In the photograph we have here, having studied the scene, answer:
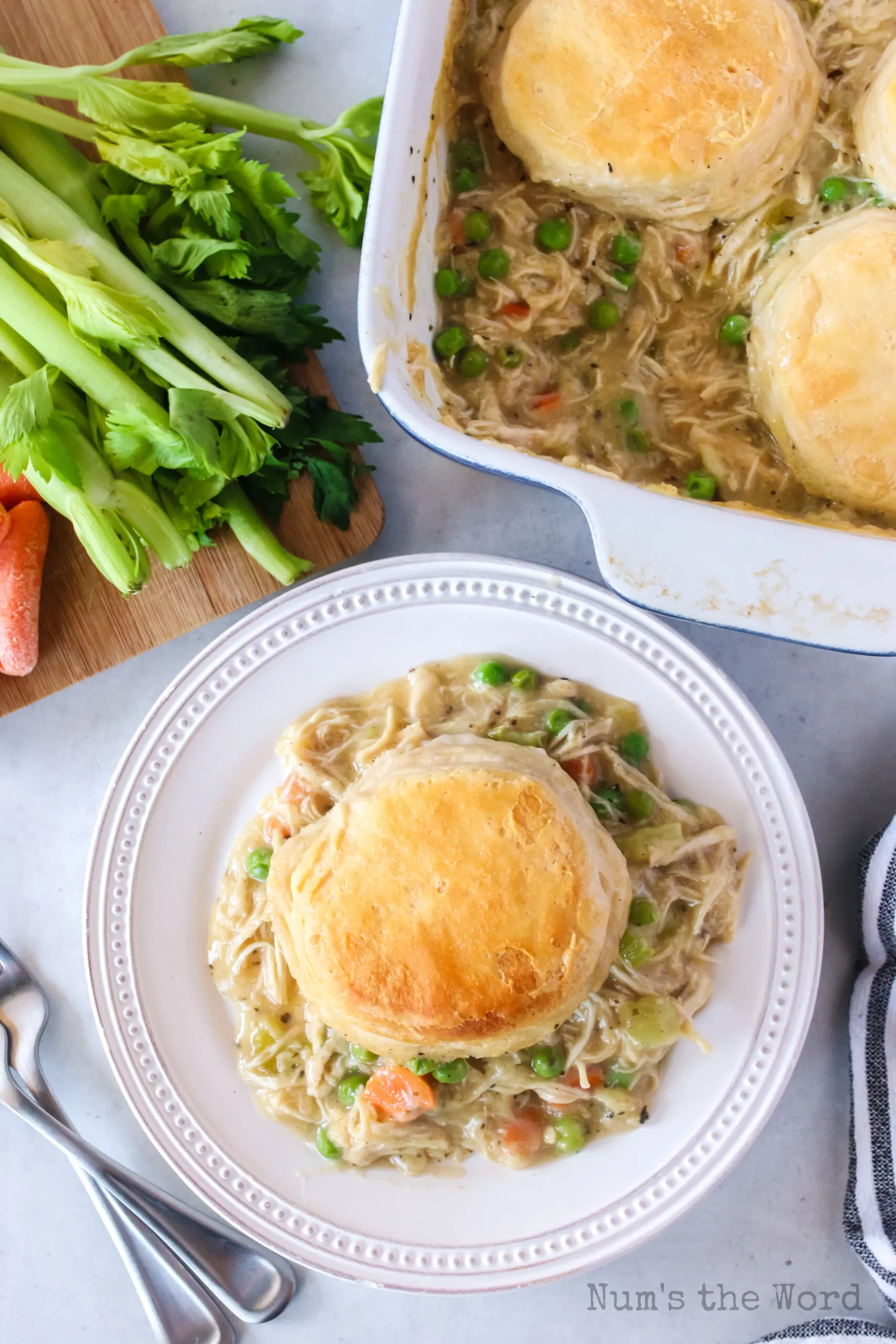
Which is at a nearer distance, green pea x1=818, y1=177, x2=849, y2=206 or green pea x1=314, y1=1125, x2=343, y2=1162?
green pea x1=818, y1=177, x2=849, y2=206

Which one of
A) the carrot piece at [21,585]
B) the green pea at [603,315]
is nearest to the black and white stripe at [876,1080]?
the green pea at [603,315]

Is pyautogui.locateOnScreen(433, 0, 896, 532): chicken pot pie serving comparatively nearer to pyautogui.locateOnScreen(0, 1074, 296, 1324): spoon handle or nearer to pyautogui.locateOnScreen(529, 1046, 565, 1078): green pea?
pyautogui.locateOnScreen(529, 1046, 565, 1078): green pea

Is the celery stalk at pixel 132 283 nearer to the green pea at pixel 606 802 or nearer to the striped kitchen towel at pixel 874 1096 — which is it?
the green pea at pixel 606 802

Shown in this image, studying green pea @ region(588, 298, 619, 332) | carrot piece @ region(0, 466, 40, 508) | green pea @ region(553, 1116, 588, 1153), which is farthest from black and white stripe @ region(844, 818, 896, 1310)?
carrot piece @ region(0, 466, 40, 508)

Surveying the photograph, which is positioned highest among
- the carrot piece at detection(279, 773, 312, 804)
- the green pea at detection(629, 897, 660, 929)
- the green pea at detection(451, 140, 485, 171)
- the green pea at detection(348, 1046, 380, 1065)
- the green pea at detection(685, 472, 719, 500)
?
the green pea at detection(451, 140, 485, 171)

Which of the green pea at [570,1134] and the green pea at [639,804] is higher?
the green pea at [639,804]

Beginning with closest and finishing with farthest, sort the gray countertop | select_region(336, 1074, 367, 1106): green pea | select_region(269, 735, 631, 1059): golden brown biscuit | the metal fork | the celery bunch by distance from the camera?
1. select_region(269, 735, 631, 1059): golden brown biscuit
2. the celery bunch
3. select_region(336, 1074, 367, 1106): green pea
4. the gray countertop
5. the metal fork

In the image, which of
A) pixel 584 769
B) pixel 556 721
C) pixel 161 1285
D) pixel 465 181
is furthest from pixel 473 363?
pixel 161 1285
